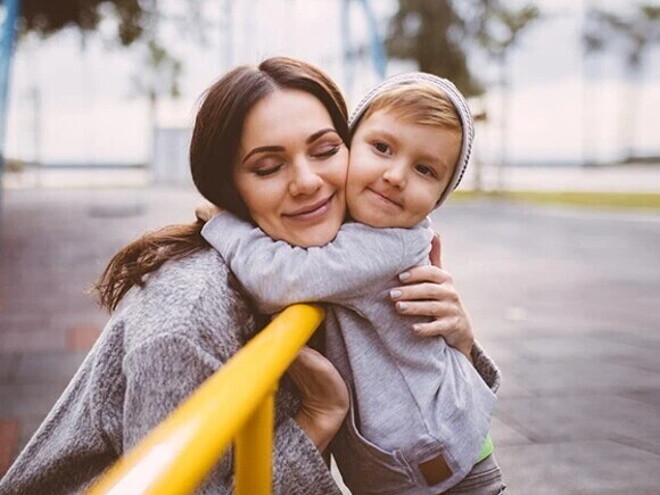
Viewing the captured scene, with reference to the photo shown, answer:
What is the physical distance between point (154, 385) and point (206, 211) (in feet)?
1.55

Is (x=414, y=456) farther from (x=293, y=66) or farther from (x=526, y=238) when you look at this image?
(x=526, y=238)

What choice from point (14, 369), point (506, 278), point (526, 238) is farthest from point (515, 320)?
point (526, 238)

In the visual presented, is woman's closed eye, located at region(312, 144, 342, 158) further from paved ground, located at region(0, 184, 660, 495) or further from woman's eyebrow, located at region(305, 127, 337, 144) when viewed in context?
paved ground, located at region(0, 184, 660, 495)

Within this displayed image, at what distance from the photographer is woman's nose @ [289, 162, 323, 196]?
1.33 metres

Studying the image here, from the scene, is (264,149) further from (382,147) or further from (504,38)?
(504,38)

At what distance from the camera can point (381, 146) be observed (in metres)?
1.48

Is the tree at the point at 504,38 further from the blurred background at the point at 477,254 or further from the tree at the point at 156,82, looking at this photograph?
the tree at the point at 156,82

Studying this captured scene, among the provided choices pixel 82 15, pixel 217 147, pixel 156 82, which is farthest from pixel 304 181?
pixel 156 82

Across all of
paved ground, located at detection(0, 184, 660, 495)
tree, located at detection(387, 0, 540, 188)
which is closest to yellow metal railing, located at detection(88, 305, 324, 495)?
paved ground, located at detection(0, 184, 660, 495)

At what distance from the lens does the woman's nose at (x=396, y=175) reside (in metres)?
1.40

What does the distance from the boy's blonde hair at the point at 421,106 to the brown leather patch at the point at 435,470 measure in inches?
23.6

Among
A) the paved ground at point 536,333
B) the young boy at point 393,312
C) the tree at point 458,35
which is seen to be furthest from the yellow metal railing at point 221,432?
the tree at point 458,35

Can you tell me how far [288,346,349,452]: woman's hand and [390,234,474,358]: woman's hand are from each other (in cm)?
17

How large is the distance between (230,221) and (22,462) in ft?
1.71
